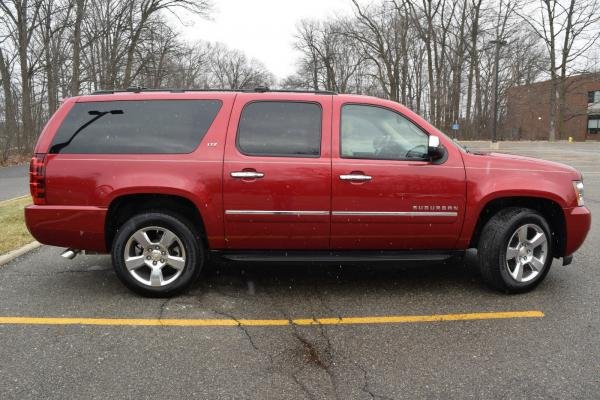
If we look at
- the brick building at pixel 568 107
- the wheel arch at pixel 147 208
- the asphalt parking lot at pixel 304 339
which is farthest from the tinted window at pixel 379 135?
the brick building at pixel 568 107

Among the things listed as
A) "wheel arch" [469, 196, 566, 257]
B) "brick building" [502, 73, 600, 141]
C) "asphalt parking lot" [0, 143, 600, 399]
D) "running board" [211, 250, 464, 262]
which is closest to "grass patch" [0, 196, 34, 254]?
"asphalt parking lot" [0, 143, 600, 399]

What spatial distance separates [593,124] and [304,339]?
6678cm

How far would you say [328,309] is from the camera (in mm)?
4164

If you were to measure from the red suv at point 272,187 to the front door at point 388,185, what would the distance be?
0.03 ft

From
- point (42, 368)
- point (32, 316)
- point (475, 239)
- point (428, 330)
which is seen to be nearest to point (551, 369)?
point (428, 330)

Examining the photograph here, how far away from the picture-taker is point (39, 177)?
13.9ft

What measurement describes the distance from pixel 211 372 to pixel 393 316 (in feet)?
5.35

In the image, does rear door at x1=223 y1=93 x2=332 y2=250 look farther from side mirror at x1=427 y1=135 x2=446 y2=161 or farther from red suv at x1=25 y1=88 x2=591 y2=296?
side mirror at x1=427 y1=135 x2=446 y2=161

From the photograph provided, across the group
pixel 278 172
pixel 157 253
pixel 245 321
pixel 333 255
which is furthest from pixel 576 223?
pixel 157 253

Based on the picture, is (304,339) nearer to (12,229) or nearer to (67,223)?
(67,223)

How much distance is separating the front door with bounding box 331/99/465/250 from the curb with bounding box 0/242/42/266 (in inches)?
152

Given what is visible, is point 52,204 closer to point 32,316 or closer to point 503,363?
point 32,316

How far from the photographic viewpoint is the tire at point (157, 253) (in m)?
4.29

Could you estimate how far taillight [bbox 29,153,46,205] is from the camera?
4.24 m
